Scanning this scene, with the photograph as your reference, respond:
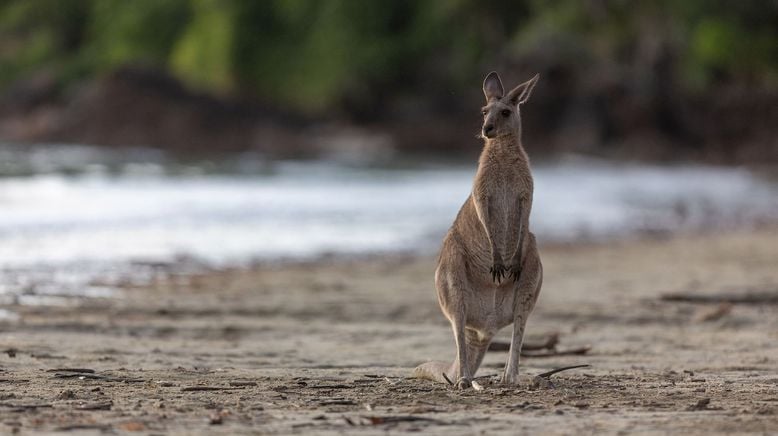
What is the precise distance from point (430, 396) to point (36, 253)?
694 cm

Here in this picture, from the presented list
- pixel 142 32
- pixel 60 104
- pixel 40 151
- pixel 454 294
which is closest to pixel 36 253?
pixel 454 294

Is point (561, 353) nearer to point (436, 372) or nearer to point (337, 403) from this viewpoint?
point (436, 372)

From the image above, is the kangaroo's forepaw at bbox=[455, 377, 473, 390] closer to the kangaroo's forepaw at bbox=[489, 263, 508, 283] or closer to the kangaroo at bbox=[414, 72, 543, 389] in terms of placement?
the kangaroo at bbox=[414, 72, 543, 389]

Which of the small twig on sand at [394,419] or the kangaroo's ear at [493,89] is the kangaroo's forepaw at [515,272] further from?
the small twig on sand at [394,419]

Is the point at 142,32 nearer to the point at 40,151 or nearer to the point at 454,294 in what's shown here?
the point at 40,151

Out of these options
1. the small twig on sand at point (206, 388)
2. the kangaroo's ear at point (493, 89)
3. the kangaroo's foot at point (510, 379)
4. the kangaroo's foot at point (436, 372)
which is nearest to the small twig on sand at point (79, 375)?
the small twig on sand at point (206, 388)

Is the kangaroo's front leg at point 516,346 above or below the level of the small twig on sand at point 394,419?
above

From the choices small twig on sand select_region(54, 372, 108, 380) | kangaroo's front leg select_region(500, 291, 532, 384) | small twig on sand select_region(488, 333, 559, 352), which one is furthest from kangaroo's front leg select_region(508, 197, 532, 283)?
small twig on sand select_region(54, 372, 108, 380)

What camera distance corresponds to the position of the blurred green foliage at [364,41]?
131 feet

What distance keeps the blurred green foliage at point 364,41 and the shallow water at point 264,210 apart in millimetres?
10682

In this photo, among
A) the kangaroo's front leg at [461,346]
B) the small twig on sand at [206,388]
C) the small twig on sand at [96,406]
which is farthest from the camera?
the kangaroo's front leg at [461,346]

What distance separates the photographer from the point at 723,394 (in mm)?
4715

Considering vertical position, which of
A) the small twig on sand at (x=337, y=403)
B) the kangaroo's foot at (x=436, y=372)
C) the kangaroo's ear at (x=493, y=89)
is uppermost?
the kangaroo's ear at (x=493, y=89)

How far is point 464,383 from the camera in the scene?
5.05 metres
